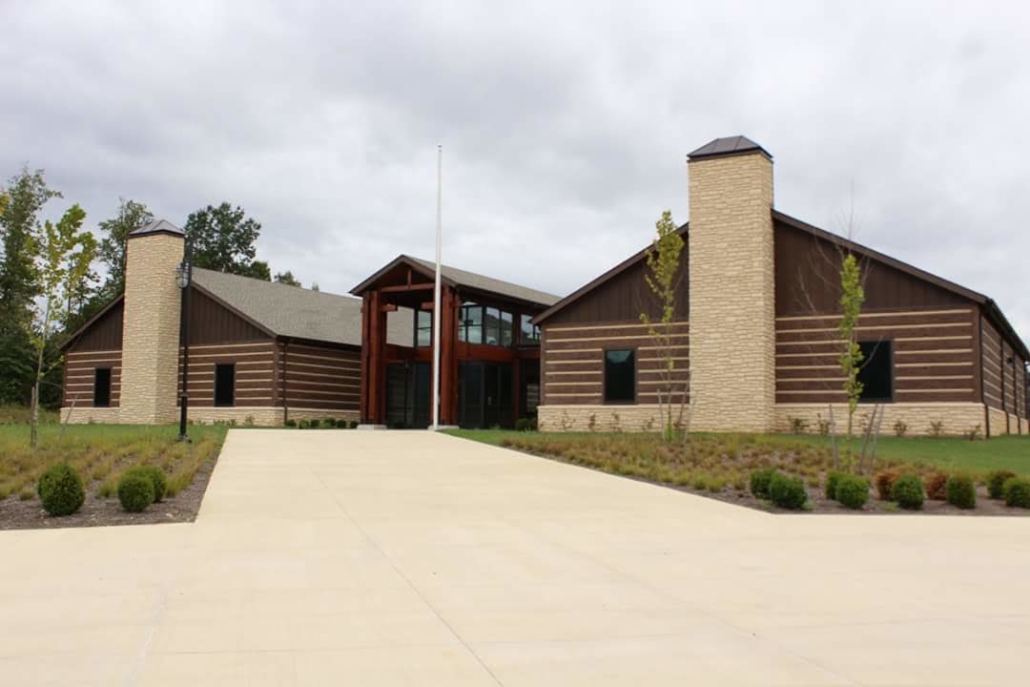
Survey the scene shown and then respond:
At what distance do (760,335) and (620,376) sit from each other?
496 cm

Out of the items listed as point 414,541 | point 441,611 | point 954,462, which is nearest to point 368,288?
point 954,462

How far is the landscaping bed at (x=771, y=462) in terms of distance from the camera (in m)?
15.0

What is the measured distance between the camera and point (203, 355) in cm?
3972

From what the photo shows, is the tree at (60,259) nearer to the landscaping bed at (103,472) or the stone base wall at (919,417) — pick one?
the landscaping bed at (103,472)

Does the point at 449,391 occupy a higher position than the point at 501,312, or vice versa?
the point at 501,312

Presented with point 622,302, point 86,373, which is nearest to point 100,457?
point 622,302

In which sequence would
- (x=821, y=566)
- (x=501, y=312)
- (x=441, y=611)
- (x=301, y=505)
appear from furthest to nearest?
(x=501, y=312)
(x=301, y=505)
(x=821, y=566)
(x=441, y=611)

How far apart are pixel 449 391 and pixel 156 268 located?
13.8m

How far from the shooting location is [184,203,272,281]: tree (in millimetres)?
75125

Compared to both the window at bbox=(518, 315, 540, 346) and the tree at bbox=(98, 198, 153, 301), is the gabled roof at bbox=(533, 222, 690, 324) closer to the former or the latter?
the window at bbox=(518, 315, 540, 346)

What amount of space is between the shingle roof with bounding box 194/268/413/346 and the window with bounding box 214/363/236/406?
2477 mm

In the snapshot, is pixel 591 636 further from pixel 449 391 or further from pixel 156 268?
pixel 156 268

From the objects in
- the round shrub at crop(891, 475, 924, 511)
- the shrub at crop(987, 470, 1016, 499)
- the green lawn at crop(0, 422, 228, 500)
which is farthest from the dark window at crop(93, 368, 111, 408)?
the shrub at crop(987, 470, 1016, 499)

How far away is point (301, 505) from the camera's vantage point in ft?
42.9
